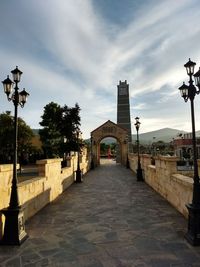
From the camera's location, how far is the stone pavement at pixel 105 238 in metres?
4.54

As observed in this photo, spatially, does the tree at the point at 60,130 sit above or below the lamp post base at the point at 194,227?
above

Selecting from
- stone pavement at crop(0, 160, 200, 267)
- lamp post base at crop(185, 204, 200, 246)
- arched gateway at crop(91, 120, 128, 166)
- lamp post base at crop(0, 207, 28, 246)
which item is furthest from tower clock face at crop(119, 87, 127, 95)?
lamp post base at crop(0, 207, 28, 246)

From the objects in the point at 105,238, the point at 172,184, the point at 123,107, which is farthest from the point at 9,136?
the point at 123,107

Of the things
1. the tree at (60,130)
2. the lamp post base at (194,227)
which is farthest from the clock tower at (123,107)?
the lamp post base at (194,227)

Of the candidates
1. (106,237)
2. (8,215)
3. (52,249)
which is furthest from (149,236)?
(8,215)

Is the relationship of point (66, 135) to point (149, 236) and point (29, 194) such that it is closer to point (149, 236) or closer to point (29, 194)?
point (29, 194)

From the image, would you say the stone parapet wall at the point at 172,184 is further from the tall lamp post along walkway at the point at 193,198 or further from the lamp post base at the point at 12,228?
the lamp post base at the point at 12,228

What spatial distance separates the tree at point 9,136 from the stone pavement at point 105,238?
2479cm

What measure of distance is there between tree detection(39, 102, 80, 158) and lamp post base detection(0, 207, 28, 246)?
84.5ft

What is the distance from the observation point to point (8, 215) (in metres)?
5.59

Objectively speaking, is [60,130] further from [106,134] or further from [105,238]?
[105,238]

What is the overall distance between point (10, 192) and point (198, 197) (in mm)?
4294

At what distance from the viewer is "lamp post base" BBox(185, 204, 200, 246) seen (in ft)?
17.2

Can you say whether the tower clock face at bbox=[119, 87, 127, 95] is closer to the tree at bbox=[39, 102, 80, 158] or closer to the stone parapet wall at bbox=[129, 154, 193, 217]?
the tree at bbox=[39, 102, 80, 158]
